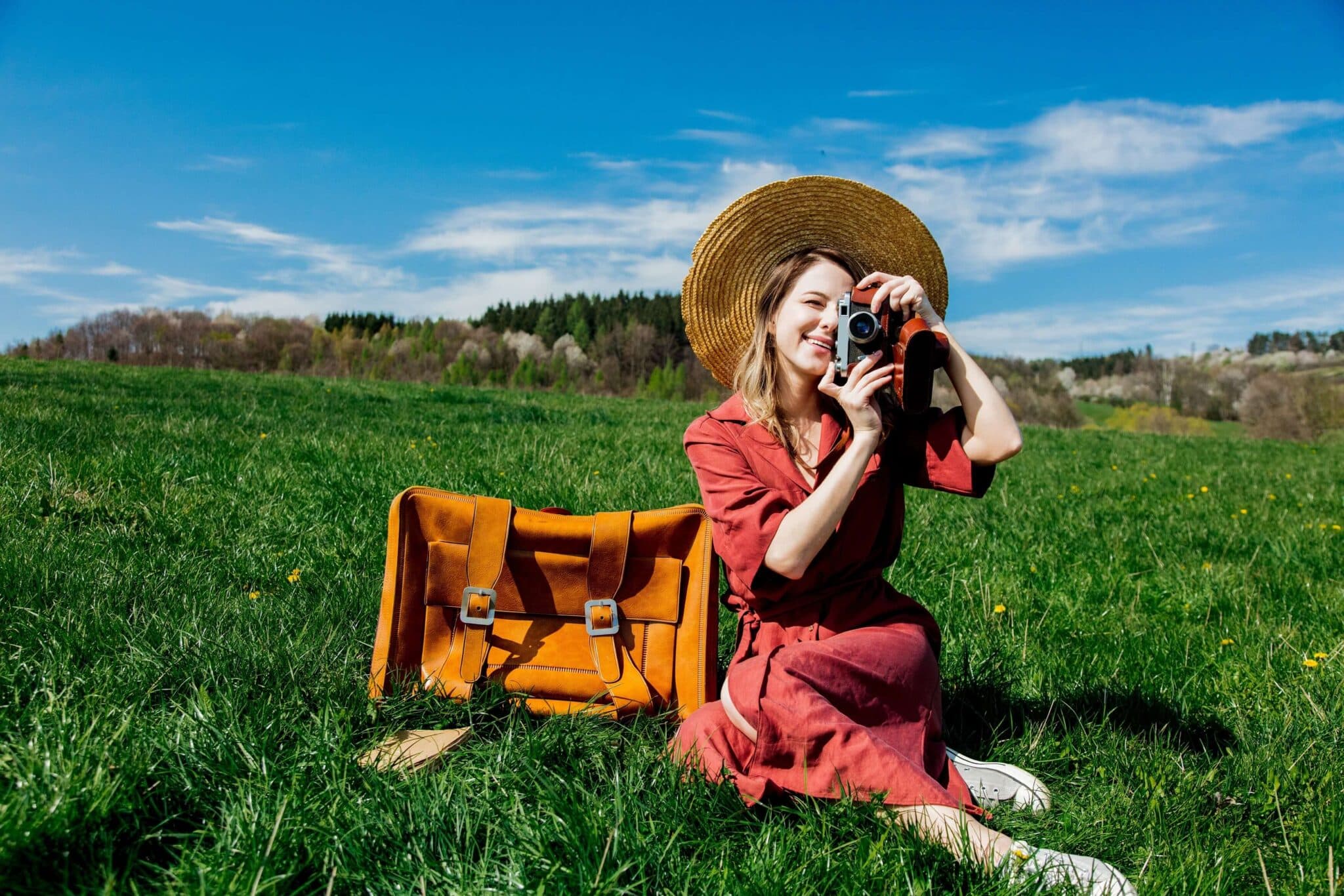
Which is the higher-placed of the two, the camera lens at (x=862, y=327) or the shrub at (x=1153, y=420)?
the camera lens at (x=862, y=327)

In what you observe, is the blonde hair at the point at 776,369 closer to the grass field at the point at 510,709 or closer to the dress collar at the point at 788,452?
the dress collar at the point at 788,452

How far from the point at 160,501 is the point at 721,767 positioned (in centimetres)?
365

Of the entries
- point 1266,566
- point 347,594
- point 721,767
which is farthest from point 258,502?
point 1266,566

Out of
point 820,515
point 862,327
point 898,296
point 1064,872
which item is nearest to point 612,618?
point 820,515

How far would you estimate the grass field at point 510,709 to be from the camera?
186 cm

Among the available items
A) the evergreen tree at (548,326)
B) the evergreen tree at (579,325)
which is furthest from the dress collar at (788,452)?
the evergreen tree at (548,326)

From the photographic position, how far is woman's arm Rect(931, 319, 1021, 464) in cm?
250

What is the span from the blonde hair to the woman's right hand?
26 cm

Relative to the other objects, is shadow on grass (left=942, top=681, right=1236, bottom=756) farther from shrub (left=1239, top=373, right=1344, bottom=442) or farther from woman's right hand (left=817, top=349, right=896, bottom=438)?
shrub (left=1239, top=373, right=1344, bottom=442)

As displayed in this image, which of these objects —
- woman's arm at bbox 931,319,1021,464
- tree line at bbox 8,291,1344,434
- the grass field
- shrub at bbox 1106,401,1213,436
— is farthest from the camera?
shrub at bbox 1106,401,1213,436

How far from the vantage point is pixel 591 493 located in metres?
5.25

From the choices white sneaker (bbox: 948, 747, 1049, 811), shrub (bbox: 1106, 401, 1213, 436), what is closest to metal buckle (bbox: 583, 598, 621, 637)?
white sneaker (bbox: 948, 747, 1049, 811)

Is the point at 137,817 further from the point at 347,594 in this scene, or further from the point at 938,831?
the point at 938,831

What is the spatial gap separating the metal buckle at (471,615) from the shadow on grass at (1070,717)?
153 cm
